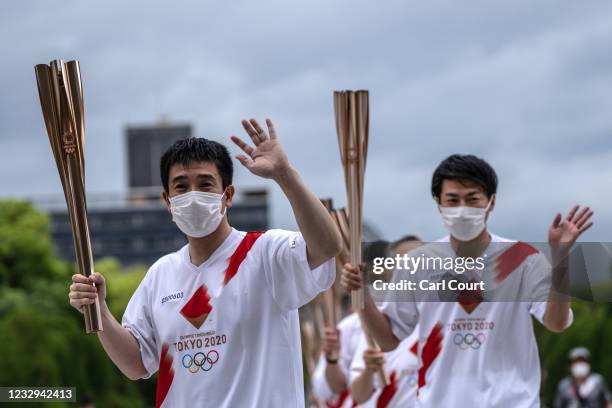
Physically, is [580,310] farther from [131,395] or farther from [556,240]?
[556,240]

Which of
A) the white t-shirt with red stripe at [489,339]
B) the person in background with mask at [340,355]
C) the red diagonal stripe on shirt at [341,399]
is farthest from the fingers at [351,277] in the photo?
the red diagonal stripe on shirt at [341,399]

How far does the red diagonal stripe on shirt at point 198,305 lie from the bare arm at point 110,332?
0.82ft

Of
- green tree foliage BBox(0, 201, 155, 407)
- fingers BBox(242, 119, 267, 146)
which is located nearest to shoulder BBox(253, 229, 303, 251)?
fingers BBox(242, 119, 267, 146)

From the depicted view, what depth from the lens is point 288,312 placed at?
4676mm

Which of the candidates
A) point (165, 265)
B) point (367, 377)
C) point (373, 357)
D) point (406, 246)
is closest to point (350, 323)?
point (367, 377)

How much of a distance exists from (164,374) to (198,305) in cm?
30

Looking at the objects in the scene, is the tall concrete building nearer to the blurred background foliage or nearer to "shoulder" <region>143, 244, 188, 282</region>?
the blurred background foliage

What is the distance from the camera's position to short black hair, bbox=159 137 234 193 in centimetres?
478

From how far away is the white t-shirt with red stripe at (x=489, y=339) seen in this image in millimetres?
5590

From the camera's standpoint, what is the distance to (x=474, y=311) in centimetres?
573

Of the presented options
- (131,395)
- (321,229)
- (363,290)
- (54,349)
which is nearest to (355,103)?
(363,290)

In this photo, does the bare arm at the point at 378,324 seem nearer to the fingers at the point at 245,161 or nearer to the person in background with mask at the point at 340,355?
the fingers at the point at 245,161

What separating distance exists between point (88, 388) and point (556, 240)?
18.7 meters

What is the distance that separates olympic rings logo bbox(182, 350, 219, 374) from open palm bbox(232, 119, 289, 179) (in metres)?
0.74
